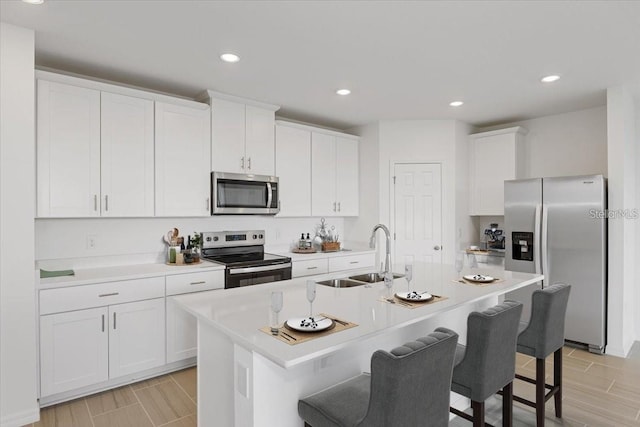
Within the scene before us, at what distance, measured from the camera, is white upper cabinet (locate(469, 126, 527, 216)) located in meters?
4.75

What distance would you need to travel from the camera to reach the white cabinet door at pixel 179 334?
3186mm

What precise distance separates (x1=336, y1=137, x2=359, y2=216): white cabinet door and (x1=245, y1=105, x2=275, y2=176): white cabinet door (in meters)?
1.10

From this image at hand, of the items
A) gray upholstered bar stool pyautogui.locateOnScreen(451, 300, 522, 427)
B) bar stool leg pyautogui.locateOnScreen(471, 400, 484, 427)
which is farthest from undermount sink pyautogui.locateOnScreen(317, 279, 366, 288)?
bar stool leg pyautogui.locateOnScreen(471, 400, 484, 427)

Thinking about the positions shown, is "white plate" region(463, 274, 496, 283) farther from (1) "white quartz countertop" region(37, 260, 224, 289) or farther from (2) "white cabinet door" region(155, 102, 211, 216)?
(2) "white cabinet door" region(155, 102, 211, 216)

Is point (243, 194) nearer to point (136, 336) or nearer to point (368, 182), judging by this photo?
point (136, 336)

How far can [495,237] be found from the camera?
195 inches

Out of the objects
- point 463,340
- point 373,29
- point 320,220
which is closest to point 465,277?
point 463,340

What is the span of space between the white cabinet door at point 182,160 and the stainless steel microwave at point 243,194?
99mm

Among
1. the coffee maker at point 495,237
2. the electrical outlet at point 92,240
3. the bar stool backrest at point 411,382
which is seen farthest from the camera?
the coffee maker at point 495,237

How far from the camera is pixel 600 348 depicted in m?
3.68

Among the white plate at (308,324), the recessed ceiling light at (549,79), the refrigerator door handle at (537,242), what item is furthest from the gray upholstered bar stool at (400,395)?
the refrigerator door handle at (537,242)

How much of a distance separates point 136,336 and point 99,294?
0.46 m

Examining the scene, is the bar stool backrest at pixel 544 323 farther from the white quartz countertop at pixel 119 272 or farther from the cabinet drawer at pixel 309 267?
the white quartz countertop at pixel 119 272

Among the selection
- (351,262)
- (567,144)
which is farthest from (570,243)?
(351,262)
